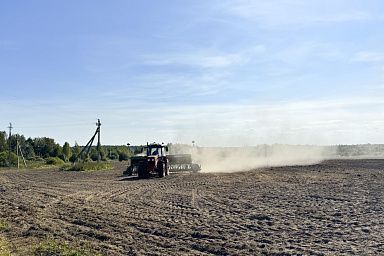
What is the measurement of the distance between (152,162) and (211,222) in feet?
73.1

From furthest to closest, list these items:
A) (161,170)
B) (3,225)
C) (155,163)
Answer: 1. (155,163)
2. (161,170)
3. (3,225)

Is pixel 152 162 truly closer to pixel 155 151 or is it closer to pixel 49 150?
pixel 155 151

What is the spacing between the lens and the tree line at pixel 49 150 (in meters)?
82.5

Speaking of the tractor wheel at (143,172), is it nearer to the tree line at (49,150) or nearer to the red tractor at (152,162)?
the red tractor at (152,162)

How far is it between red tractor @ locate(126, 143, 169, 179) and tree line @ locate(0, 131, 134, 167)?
144 feet

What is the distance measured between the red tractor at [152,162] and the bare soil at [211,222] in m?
13.0

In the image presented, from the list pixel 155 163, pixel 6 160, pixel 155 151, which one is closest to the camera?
pixel 155 163

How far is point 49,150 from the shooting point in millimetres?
89312

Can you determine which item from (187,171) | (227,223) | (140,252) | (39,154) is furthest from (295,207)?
(39,154)

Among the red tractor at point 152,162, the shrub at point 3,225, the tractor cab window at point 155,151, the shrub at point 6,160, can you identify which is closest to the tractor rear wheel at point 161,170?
the red tractor at point 152,162

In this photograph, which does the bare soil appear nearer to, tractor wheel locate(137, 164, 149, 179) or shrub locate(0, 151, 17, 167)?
tractor wheel locate(137, 164, 149, 179)

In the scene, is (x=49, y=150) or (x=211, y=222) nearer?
(x=211, y=222)

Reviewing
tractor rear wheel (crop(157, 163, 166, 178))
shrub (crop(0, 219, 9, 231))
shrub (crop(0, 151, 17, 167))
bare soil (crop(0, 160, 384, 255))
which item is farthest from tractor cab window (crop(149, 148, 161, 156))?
shrub (crop(0, 151, 17, 167))

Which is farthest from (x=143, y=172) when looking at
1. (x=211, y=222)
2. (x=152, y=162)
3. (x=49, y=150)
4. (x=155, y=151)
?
(x=49, y=150)
